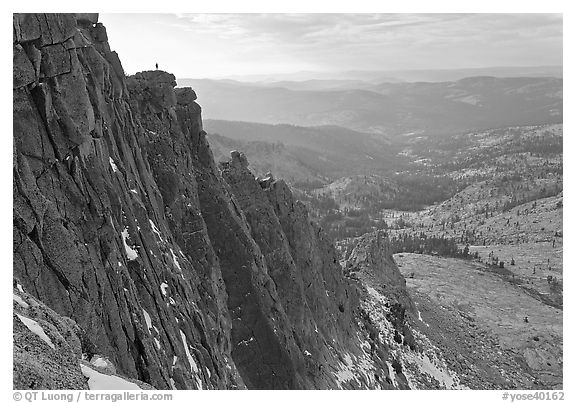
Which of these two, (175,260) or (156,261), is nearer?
(156,261)

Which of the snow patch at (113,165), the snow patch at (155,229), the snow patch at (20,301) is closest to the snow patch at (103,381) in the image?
the snow patch at (20,301)

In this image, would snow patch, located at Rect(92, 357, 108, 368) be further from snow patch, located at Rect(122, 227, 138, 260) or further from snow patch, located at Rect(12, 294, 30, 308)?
snow patch, located at Rect(122, 227, 138, 260)

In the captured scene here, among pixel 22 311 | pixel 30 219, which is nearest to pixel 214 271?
pixel 30 219

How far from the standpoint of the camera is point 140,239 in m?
24.2

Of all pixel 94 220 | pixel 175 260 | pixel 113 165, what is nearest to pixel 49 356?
pixel 94 220

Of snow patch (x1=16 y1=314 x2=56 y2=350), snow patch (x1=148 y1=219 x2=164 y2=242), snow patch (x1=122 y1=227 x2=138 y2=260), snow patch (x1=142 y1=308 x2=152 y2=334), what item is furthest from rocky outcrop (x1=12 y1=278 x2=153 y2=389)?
snow patch (x1=148 y1=219 x2=164 y2=242)

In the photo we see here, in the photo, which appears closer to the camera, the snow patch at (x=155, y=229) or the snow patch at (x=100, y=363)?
the snow patch at (x=100, y=363)

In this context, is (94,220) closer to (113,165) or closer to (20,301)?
(113,165)

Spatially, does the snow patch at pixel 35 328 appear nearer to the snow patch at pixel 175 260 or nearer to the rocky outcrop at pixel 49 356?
the rocky outcrop at pixel 49 356

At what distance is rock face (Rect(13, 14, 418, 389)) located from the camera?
18.0 meters

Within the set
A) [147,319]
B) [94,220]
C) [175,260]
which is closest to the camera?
[94,220]

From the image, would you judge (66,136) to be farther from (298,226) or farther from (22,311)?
(298,226)

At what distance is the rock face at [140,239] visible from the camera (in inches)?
709

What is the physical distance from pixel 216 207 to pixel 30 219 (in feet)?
61.6
